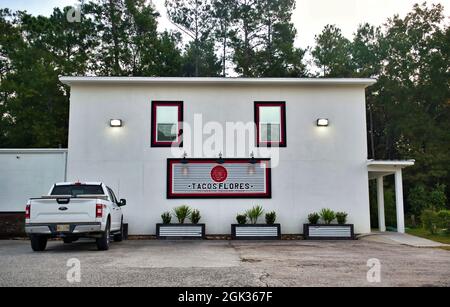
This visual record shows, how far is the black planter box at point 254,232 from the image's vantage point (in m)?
16.5

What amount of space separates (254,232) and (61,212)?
24.1ft

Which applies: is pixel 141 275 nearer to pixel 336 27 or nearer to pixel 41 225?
pixel 41 225

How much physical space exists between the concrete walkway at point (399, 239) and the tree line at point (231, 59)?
16462 millimetres

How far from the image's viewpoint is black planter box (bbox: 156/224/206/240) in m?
16.4

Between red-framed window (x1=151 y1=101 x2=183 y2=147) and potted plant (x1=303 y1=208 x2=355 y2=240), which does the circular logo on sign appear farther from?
potted plant (x1=303 y1=208 x2=355 y2=240)

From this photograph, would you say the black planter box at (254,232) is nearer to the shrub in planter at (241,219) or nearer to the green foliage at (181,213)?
the shrub in planter at (241,219)

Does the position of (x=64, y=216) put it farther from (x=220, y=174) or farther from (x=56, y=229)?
(x=220, y=174)

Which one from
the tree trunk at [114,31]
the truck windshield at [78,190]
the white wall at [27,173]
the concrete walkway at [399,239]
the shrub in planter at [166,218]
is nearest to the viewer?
the truck windshield at [78,190]

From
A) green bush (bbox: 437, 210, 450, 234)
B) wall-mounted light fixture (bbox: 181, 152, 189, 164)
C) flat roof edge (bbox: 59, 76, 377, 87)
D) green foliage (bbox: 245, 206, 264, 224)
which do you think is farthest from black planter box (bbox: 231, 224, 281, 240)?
green bush (bbox: 437, 210, 450, 234)

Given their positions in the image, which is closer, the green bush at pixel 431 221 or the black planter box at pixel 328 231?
the black planter box at pixel 328 231

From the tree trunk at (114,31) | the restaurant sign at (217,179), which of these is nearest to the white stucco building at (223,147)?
the restaurant sign at (217,179)

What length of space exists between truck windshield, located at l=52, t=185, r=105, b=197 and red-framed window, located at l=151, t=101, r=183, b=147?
4.50m

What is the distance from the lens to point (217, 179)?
17234 millimetres
